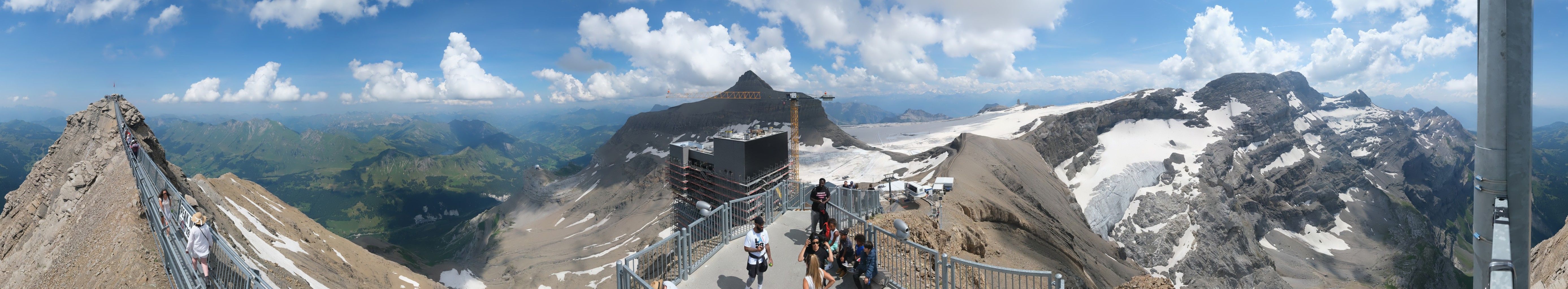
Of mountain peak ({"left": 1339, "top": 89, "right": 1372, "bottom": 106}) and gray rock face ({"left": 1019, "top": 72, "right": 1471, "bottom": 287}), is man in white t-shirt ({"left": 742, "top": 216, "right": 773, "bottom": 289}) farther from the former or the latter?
mountain peak ({"left": 1339, "top": 89, "right": 1372, "bottom": 106})

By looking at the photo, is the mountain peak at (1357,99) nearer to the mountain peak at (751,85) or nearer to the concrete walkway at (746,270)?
the mountain peak at (751,85)

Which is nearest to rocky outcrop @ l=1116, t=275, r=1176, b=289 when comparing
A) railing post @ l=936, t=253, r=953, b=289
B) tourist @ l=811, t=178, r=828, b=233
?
railing post @ l=936, t=253, r=953, b=289

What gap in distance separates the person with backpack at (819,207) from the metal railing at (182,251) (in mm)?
9018

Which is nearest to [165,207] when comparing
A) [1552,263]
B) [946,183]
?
[1552,263]

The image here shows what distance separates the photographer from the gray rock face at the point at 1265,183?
70.3 metres

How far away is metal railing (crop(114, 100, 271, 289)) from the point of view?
8.61m

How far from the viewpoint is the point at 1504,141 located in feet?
13.4

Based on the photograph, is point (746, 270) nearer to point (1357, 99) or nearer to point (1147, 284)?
point (1147, 284)

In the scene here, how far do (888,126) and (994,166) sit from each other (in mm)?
86536

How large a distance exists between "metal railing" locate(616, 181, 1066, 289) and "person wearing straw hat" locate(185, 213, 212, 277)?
272 inches

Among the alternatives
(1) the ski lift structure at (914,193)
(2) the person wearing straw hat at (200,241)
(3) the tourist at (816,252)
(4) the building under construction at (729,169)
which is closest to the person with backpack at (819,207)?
(3) the tourist at (816,252)

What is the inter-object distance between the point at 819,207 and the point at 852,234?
1.66 m

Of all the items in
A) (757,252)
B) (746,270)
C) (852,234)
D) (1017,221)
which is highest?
(757,252)

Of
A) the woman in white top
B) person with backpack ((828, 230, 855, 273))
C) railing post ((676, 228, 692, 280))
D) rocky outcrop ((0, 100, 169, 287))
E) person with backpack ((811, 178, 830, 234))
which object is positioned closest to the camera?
the woman in white top
